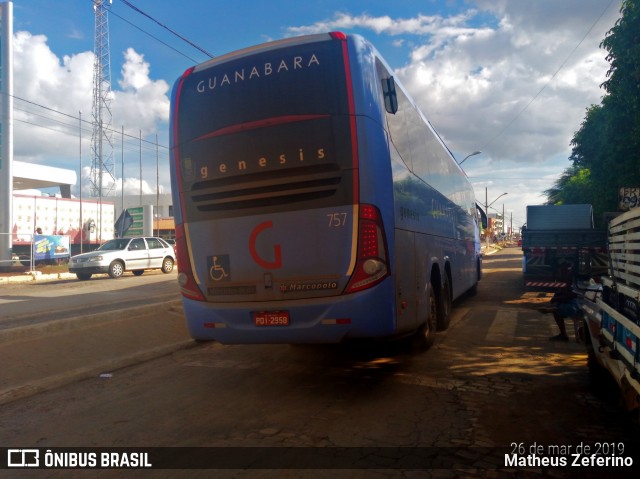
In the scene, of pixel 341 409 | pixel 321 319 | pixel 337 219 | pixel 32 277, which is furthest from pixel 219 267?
pixel 32 277

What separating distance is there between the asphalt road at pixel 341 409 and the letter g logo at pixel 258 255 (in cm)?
141

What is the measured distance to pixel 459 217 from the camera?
1086cm

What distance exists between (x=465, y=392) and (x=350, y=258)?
1915 mm

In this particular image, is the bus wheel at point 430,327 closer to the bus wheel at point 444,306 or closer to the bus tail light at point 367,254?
the bus wheel at point 444,306

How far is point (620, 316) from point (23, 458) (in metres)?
4.76

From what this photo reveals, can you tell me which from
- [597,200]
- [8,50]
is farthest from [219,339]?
[8,50]

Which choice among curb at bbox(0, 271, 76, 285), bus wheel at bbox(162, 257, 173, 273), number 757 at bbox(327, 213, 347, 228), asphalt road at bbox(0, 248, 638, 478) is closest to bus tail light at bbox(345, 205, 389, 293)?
number 757 at bbox(327, 213, 347, 228)

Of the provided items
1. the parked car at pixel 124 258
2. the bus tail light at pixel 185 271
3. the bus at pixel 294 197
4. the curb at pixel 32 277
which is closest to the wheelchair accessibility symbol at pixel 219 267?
the bus at pixel 294 197

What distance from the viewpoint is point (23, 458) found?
3.97 metres

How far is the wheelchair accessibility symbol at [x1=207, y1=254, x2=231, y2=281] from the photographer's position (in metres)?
5.48

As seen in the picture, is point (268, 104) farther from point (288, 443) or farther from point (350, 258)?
point (288, 443)

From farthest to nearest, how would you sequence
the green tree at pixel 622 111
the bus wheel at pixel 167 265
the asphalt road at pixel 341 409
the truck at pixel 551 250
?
1. the bus wheel at pixel 167 265
2. the truck at pixel 551 250
3. the green tree at pixel 622 111
4. the asphalt road at pixel 341 409

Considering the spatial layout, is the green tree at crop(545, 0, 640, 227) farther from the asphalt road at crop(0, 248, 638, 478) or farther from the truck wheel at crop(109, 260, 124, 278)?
the truck wheel at crop(109, 260, 124, 278)

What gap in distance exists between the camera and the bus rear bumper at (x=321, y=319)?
4.98 metres
